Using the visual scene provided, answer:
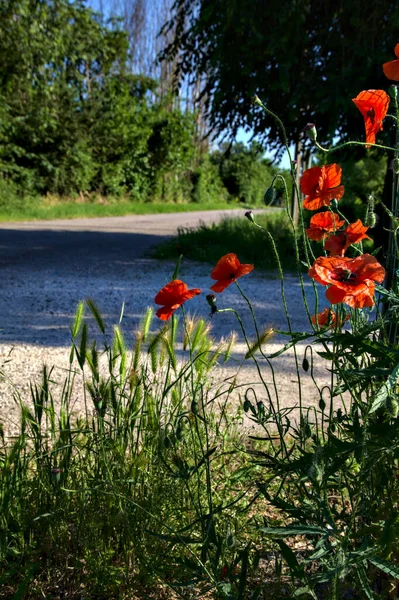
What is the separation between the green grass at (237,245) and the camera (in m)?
7.82

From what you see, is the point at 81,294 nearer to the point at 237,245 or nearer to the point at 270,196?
the point at 237,245

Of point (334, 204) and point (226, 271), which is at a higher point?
point (334, 204)

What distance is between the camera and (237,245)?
8.39 metres

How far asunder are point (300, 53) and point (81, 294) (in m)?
3.63

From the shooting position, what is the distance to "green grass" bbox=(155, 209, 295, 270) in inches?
308

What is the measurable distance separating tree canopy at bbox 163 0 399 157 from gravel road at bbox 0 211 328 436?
1.93 meters

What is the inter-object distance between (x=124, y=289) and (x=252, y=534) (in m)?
4.53

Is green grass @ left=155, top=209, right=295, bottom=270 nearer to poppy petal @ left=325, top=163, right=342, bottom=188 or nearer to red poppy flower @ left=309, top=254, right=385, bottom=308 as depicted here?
poppy petal @ left=325, top=163, right=342, bottom=188

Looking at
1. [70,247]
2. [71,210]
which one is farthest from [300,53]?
[71,210]

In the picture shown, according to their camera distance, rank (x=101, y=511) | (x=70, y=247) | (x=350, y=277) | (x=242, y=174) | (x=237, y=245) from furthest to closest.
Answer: (x=242, y=174) → (x=70, y=247) → (x=237, y=245) → (x=101, y=511) → (x=350, y=277)

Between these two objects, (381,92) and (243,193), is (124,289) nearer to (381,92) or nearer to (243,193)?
(381,92)

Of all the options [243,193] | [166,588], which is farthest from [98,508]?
[243,193]

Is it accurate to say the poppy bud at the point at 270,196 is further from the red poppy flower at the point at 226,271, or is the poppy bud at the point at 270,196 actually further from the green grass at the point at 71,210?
the green grass at the point at 71,210

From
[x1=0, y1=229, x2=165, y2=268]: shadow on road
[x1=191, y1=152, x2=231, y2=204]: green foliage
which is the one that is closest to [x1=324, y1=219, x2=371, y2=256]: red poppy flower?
[x1=0, y1=229, x2=165, y2=268]: shadow on road
